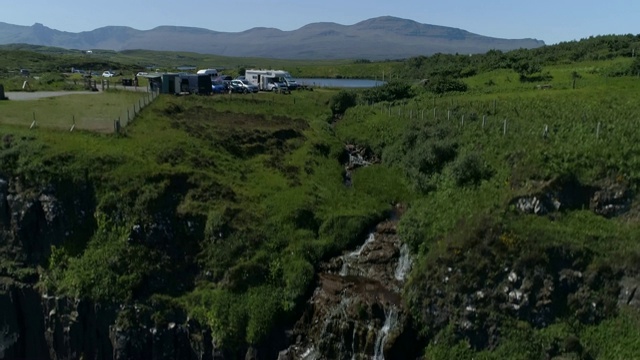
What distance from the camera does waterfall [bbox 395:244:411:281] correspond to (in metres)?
35.1

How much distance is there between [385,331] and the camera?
3111 centimetres

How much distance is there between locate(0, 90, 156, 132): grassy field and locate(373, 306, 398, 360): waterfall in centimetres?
2751

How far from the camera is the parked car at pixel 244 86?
80.9 meters

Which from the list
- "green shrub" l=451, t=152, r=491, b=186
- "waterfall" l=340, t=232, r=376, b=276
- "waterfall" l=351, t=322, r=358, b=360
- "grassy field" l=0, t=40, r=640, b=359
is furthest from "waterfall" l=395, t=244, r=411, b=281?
"green shrub" l=451, t=152, r=491, b=186

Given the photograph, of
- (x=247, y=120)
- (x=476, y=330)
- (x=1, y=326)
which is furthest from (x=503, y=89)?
(x=1, y=326)

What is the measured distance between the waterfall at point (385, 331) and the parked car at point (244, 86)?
175 ft

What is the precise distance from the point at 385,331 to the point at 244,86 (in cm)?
5644

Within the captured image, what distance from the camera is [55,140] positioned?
138 ft

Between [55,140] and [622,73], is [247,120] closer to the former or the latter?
[55,140]

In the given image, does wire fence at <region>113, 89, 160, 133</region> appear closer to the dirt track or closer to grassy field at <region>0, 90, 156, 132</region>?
grassy field at <region>0, 90, 156, 132</region>

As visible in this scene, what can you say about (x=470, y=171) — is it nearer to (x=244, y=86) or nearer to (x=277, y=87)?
(x=244, y=86)

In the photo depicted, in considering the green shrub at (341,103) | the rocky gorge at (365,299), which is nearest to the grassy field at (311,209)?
the rocky gorge at (365,299)

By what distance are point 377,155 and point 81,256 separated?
28183 mm

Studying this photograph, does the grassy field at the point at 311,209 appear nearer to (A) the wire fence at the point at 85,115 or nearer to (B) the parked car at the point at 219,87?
(A) the wire fence at the point at 85,115
